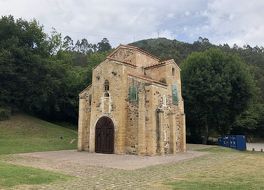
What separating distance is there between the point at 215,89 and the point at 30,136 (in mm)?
21227

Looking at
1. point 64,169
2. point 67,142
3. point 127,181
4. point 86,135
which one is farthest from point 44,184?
point 67,142

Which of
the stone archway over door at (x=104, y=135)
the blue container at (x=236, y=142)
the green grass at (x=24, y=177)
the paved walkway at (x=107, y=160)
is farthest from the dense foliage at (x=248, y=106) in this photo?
the green grass at (x=24, y=177)

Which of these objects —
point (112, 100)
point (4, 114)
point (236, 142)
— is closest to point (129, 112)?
point (112, 100)

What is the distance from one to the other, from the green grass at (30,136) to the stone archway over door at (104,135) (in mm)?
3918

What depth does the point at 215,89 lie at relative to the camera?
127ft

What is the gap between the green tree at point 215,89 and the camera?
39.3 m

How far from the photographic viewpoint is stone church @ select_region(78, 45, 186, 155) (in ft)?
85.4

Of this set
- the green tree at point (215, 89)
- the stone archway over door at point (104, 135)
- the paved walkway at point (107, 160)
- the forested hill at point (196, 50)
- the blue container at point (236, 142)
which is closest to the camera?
the paved walkway at point (107, 160)

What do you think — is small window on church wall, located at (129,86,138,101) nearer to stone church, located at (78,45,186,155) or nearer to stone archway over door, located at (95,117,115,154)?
stone church, located at (78,45,186,155)

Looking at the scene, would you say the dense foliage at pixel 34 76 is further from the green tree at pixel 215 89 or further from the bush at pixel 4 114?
the green tree at pixel 215 89

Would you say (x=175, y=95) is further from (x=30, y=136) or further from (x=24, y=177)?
(x=24, y=177)

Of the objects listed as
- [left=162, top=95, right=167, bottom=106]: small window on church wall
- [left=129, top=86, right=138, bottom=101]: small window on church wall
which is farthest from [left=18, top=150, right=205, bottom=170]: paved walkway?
[left=162, top=95, right=167, bottom=106]: small window on church wall

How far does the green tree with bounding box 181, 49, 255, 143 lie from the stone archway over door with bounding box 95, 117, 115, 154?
1592 cm

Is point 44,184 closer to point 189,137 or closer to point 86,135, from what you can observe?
point 86,135
